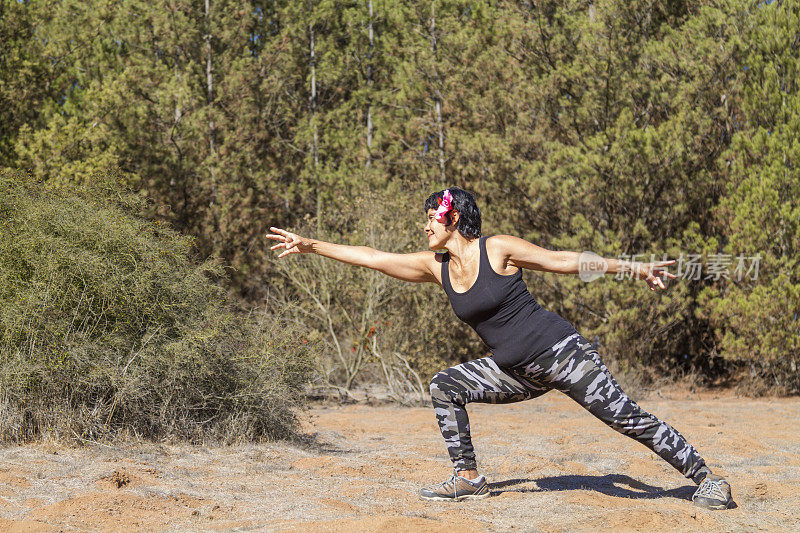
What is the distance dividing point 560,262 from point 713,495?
5.34ft

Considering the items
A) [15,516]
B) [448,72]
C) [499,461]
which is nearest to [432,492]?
[499,461]

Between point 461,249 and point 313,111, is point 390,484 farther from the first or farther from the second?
point 313,111

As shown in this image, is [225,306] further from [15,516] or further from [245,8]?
[245,8]

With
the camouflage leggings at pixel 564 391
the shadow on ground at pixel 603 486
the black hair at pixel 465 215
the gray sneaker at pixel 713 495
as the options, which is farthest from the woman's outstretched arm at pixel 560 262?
the shadow on ground at pixel 603 486

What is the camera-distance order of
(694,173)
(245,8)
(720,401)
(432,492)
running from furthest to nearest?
1. (245,8)
2. (694,173)
3. (720,401)
4. (432,492)

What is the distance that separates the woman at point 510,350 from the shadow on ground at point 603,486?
0.48 metres

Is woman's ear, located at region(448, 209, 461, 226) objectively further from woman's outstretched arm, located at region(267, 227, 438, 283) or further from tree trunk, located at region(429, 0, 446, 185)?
tree trunk, located at region(429, 0, 446, 185)

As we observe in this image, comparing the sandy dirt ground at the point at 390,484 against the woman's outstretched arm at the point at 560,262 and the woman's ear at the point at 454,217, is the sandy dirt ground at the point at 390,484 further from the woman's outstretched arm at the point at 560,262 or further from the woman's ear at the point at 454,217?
the woman's ear at the point at 454,217

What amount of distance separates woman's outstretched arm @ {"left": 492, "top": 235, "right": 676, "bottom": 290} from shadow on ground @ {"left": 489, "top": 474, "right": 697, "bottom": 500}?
1.57 m

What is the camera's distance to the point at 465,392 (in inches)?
192

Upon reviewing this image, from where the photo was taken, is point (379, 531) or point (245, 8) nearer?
point (379, 531)

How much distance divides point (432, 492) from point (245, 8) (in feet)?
55.0

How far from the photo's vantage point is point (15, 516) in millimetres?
4359

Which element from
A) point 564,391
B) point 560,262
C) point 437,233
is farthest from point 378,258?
point 564,391
